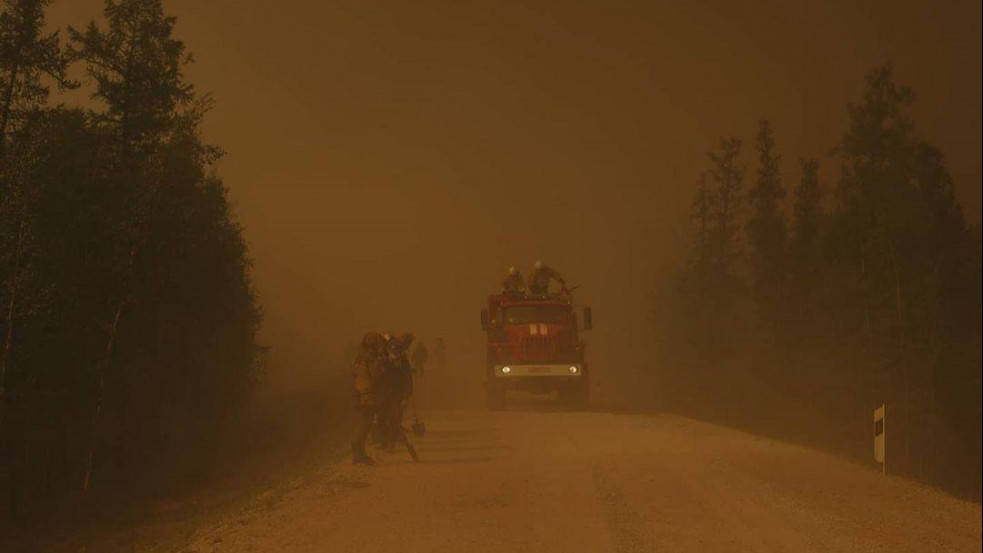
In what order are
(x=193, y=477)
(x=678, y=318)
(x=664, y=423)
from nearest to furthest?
(x=664, y=423) < (x=193, y=477) < (x=678, y=318)

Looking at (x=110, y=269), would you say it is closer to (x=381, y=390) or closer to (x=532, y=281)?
(x=381, y=390)

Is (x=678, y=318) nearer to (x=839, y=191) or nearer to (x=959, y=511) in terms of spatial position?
(x=839, y=191)

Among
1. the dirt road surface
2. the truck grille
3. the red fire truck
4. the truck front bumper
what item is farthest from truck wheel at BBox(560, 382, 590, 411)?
the dirt road surface

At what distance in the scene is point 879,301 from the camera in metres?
38.9

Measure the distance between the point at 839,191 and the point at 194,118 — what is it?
108 ft

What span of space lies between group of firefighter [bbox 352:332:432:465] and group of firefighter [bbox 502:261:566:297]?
10.3 metres

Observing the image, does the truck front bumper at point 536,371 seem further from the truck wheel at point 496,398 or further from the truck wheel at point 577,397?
the truck wheel at point 577,397

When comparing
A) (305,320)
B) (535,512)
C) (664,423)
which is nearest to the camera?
(535,512)

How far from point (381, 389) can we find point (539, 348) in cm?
1133

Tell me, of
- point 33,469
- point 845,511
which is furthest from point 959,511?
point 33,469

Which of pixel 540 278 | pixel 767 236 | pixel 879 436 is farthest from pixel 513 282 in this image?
pixel 767 236

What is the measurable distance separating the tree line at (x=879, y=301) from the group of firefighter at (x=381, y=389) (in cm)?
2313

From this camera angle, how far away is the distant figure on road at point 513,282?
94.4ft

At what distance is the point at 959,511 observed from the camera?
12.4m
